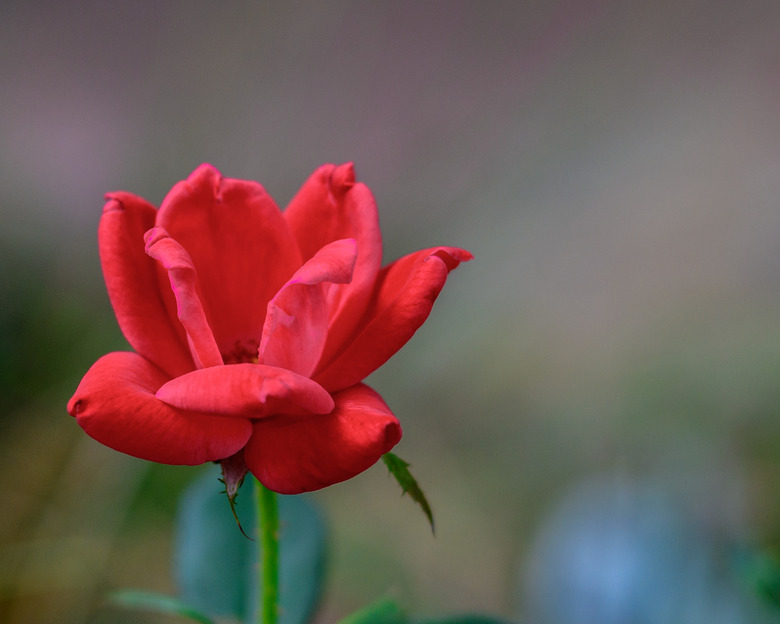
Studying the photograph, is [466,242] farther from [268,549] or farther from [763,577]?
[268,549]

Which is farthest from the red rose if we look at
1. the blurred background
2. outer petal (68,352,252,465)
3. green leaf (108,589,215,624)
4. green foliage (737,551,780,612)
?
the blurred background

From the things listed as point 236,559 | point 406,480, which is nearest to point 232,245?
point 406,480

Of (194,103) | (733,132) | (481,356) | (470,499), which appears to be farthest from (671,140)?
(194,103)

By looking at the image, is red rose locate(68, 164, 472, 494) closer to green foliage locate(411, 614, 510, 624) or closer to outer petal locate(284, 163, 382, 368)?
outer petal locate(284, 163, 382, 368)

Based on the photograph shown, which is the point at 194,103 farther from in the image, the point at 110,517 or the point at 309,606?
the point at 309,606

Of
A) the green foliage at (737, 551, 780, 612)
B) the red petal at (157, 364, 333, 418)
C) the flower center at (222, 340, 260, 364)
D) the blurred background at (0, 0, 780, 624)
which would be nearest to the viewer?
the red petal at (157, 364, 333, 418)
